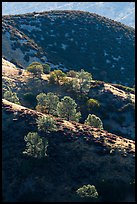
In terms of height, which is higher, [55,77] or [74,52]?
[74,52]

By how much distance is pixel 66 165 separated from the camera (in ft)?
222

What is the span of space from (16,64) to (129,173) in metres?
97.9

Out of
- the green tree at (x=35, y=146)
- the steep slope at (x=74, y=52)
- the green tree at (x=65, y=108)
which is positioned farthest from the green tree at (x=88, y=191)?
the steep slope at (x=74, y=52)

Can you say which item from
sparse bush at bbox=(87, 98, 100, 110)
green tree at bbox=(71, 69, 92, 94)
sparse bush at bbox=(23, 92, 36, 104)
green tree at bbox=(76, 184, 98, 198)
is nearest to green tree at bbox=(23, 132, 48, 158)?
green tree at bbox=(76, 184, 98, 198)

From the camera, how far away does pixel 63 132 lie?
75.8 meters

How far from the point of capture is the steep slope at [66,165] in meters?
62.4

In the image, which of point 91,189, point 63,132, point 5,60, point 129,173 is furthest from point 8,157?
point 5,60

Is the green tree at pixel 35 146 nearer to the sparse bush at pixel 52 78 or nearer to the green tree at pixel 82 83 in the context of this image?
the green tree at pixel 82 83

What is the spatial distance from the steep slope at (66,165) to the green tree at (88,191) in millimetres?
1670

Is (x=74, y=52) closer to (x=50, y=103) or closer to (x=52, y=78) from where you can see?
(x=52, y=78)

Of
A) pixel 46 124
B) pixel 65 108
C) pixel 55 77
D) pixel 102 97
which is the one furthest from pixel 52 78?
pixel 46 124

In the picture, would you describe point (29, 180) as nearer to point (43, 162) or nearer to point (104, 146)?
point (43, 162)

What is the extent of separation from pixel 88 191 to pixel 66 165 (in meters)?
9.25

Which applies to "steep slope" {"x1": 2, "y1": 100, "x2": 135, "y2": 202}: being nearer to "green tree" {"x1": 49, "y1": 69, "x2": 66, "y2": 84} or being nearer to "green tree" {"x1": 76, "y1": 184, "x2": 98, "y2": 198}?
"green tree" {"x1": 76, "y1": 184, "x2": 98, "y2": 198}
